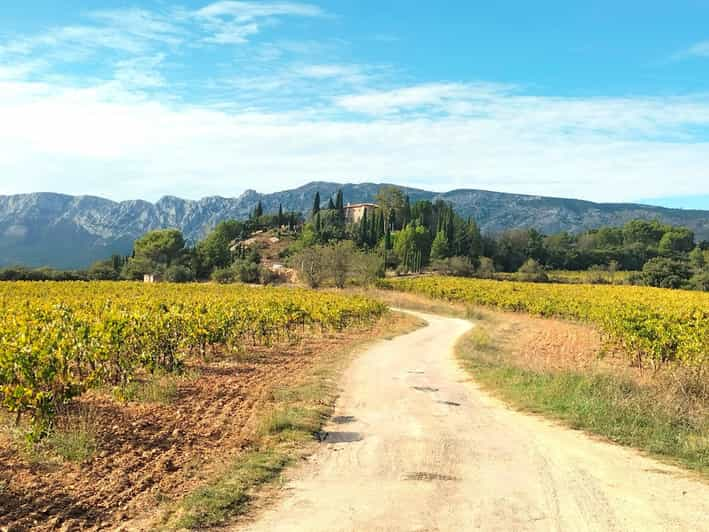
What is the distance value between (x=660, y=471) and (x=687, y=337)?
39.6 feet

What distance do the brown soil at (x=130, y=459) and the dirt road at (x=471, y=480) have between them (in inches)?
63.0

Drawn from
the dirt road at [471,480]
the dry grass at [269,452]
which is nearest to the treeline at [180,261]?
the dry grass at [269,452]

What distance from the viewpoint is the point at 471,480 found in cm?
759

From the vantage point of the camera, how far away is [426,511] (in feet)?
21.2

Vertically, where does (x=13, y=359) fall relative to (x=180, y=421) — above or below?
above

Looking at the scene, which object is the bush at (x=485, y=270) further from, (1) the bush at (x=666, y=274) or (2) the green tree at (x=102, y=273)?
(2) the green tree at (x=102, y=273)

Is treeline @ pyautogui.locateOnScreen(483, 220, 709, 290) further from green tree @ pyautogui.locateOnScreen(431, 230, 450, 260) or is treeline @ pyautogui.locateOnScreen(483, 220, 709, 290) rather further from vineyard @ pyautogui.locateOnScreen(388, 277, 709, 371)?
vineyard @ pyautogui.locateOnScreen(388, 277, 709, 371)

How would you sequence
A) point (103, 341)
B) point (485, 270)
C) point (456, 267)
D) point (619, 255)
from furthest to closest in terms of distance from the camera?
point (619, 255) < point (485, 270) < point (456, 267) < point (103, 341)

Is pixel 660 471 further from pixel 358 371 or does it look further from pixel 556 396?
pixel 358 371

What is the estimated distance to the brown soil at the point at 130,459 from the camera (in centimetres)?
650

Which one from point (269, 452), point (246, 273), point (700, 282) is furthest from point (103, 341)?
point (700, 282)

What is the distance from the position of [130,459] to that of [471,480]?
16.0 feet

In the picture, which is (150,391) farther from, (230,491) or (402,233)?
(402,233)

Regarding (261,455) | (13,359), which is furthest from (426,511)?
(13,359)
